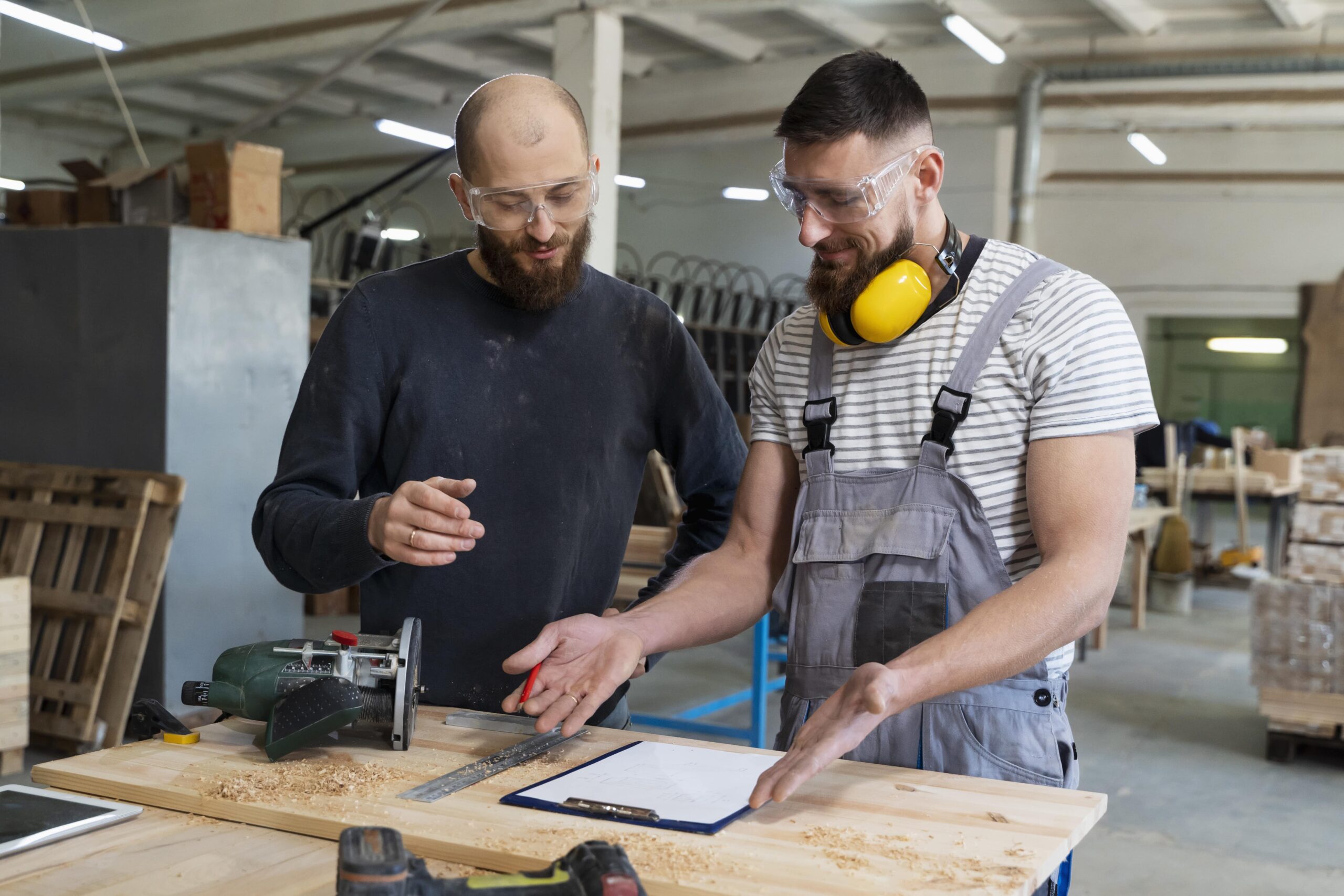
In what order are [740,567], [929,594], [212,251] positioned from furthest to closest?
[212,251] → [740,567] → [929,594]

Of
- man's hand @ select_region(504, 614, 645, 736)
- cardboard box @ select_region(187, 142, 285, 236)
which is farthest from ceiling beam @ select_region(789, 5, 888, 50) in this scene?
man's hand @ select_region(504, 614, 645, 736)

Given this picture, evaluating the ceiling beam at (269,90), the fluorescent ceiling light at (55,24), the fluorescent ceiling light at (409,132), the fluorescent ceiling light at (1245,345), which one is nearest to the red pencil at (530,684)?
the fluorescent ceiling light at (55,24)

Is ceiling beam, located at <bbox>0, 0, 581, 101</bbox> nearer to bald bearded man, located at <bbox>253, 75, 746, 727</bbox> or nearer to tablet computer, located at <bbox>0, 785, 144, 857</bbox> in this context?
bald bearded man, located at <bbox>253, 75, 746, 727</bbox>

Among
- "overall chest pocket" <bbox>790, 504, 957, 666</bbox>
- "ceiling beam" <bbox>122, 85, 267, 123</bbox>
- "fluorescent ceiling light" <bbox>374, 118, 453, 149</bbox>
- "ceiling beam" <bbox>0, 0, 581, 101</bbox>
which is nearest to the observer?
"overall chest pocket" <bbox>790, 504, 957, 666</bbox>

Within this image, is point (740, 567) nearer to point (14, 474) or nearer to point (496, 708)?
point (496, 708)

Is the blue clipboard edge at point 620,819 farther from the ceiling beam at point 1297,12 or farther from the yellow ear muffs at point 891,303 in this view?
the ceiling beam at point 1297,12

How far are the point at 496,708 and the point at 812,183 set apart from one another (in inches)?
36.8

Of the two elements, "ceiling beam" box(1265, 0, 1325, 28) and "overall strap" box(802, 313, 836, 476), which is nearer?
"overall strap" box(802, 313, 836, 476)

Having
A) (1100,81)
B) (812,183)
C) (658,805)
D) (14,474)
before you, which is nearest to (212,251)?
(14,474)

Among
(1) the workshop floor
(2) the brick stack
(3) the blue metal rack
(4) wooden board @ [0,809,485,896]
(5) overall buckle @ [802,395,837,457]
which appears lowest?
(1) the workshop floor

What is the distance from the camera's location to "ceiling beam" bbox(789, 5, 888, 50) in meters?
9.46

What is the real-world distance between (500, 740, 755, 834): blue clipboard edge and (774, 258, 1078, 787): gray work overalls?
360 millimetres

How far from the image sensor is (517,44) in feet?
35.2

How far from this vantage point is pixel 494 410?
74.8 inches
